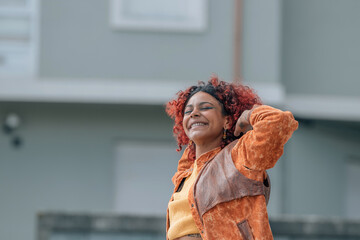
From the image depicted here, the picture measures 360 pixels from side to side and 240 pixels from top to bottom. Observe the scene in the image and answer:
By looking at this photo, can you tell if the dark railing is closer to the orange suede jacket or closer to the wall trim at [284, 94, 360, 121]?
the orange suede jacket

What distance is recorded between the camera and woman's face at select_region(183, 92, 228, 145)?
448 centimetres

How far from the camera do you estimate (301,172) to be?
12.1 metres

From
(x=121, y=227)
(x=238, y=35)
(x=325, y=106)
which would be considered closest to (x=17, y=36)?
(x=238, y=35)

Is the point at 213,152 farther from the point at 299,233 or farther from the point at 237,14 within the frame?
the point at 237,14

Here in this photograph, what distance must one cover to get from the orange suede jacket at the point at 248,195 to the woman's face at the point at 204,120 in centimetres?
21

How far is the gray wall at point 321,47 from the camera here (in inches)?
486

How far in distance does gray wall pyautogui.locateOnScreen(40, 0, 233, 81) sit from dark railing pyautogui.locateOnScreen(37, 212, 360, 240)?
12.4 ft

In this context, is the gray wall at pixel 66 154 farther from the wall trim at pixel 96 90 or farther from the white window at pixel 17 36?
the white window at pixel 17 36

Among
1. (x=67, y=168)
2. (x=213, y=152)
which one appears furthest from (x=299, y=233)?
(x=67, y=168)

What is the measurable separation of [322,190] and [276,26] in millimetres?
2311

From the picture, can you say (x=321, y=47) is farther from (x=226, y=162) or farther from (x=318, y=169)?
(x=226, y=162)

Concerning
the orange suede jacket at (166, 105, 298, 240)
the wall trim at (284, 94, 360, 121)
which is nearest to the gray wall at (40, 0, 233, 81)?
the wall trim at (284, 94, 360, 121)

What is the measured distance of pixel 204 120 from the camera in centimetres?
448

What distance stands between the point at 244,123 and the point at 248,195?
356mm
